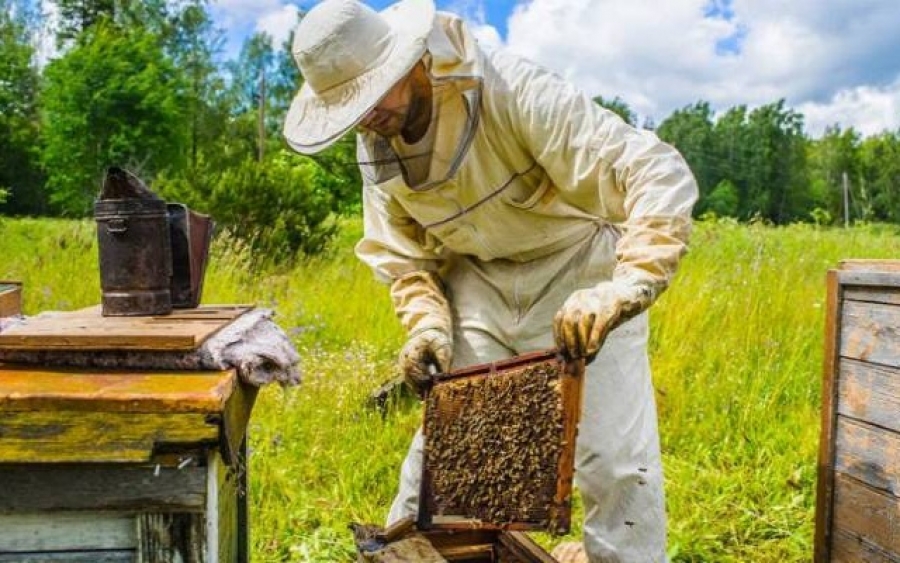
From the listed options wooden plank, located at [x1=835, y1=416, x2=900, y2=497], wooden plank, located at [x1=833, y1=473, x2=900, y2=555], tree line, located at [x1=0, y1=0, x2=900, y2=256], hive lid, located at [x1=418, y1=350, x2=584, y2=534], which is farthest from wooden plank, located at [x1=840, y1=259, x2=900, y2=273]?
tree line, located at [x1=0, y1=0, x2=900, y2=256]

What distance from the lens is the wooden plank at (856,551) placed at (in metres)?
2.33

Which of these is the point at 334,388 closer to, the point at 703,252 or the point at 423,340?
the point at 423,340

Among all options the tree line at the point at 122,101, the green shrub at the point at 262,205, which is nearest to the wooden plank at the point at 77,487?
the green shrub at the point at 262,205

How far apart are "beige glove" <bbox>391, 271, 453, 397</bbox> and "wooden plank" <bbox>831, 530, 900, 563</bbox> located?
1.33 m

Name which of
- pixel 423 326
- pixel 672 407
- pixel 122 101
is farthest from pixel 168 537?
pixel 122 101

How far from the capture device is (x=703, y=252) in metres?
7.46

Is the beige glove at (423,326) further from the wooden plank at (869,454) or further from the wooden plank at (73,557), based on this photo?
the wooden plank at (869,454)

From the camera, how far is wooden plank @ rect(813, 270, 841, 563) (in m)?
2.51

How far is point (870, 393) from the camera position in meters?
2.36

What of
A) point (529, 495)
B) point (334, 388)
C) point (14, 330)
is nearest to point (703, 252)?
point (334, 388)

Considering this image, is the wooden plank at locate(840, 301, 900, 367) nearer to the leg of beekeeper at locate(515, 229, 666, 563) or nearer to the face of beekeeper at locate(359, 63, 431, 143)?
the leg of beekeeper at locate(515, 229, 666, 563)

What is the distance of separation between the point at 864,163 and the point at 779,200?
20.6ft

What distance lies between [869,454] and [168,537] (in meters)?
1.97

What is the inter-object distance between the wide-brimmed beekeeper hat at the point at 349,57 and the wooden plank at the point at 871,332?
1503 mm
